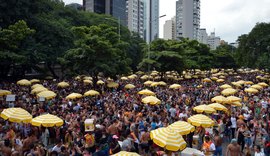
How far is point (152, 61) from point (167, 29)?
15721 centimetres

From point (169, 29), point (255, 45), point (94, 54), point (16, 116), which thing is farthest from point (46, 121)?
point (169, 29)

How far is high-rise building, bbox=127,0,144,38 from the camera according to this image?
133 metres

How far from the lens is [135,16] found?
136 metres

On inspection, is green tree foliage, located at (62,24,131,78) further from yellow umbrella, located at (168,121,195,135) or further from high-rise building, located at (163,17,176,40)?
high-rise building, located at (163,17,176,40)

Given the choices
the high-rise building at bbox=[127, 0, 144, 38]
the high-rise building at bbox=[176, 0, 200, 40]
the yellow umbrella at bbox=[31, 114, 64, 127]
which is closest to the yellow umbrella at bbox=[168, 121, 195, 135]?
the yellow umbrella at bbox=[31, 114, 64, 127]

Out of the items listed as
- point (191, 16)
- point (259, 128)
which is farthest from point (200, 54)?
point (191, 16)

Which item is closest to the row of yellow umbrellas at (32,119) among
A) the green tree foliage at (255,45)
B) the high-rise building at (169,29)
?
the green tree foliage at (255,45)

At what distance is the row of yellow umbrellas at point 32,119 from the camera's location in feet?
38.4

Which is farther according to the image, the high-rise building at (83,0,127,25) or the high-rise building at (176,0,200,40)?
the high-rise building at (176,0,200,40)

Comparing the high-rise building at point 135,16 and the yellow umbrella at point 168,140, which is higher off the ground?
the high-rise building at point 135,16

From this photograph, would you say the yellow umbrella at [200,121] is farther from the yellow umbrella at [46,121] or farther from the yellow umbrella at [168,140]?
the yellow umbrella at [46,121]

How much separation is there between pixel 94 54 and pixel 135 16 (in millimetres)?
109641

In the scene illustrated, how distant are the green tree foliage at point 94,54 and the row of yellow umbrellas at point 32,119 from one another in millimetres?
16124

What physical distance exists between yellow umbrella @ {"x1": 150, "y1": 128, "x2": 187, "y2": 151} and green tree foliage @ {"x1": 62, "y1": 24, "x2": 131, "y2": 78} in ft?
62.7
